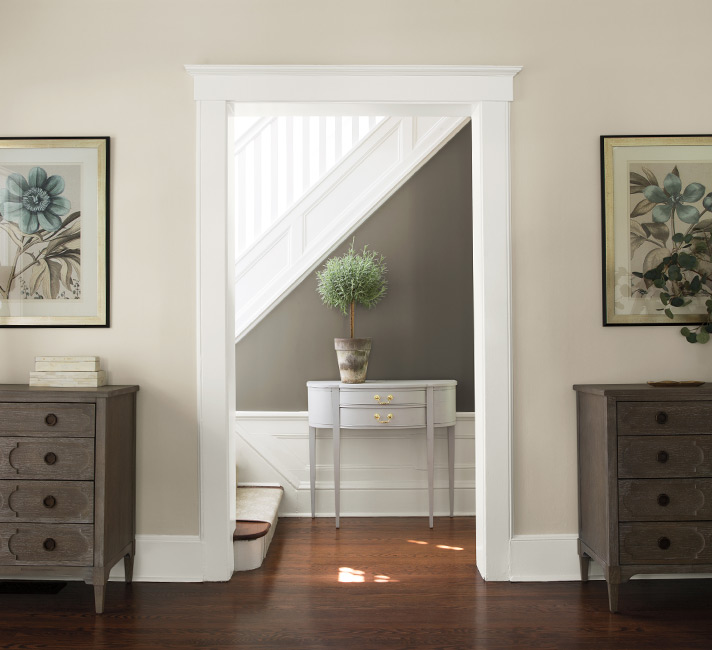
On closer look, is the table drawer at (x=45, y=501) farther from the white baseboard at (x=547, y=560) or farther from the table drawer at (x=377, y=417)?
the white baseboard at (x=547, y=560)

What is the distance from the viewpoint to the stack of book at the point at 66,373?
115 inches

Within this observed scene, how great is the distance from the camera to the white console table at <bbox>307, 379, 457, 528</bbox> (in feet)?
13.1

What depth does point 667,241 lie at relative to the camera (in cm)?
312

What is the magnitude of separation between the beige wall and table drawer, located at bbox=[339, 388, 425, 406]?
39.9 inches

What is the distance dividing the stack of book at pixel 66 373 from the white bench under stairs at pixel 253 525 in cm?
105

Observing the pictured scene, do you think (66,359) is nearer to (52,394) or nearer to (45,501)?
(52,394)

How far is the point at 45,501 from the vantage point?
8.80ft

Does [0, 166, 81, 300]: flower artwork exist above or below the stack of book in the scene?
above

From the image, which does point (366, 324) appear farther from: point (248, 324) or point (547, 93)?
point (547, 93)

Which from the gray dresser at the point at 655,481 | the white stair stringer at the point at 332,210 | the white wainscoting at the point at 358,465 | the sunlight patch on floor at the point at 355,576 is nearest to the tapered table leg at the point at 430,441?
the white wainscoting at the point at 358,465

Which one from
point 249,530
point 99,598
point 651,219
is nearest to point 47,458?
point 99,598

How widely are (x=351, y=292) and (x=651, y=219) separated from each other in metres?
1.83

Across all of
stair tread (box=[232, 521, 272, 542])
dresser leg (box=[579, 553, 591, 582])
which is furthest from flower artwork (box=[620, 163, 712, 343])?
stair tread (box=[232, 521, 272, 542])

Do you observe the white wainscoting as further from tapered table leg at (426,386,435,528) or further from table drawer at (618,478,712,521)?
table drawer at (618,478,712,521)
